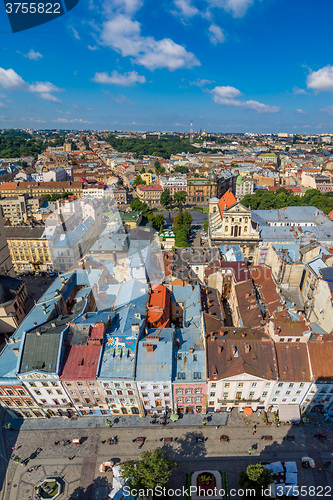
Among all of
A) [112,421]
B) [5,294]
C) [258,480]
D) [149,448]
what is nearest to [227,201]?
[5,294]

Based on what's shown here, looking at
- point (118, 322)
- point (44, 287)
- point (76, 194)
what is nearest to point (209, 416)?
point (118, 322)

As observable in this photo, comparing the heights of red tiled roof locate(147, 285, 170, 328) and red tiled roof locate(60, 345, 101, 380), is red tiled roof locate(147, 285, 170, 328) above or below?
above

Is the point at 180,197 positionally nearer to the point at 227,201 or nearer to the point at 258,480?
the point at 227,201

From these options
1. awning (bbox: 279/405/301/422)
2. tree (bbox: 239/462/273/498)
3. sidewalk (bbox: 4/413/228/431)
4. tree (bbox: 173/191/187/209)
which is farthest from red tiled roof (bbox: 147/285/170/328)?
tree (bbox: 173/191/187/209)

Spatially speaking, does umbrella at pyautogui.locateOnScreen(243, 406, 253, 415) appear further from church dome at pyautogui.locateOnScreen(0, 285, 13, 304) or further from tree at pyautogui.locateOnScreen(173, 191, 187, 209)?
tree at pyautogui.locateOnScreen(173, 191, 187, 209)

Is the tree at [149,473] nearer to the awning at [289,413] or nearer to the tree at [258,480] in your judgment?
the tree at [258,480]

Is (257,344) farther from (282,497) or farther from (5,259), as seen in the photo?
(5,259)
